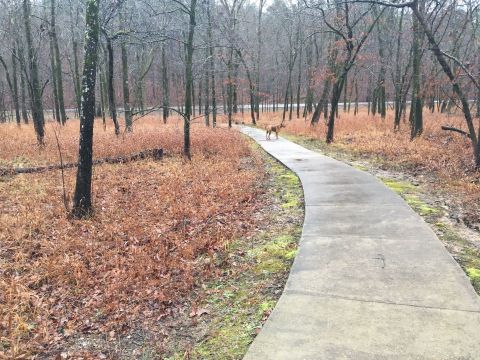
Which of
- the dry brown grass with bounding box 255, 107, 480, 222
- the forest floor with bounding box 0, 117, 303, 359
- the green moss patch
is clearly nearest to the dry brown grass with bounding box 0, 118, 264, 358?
the forest floor with bounding box 0, 117, 303, 359

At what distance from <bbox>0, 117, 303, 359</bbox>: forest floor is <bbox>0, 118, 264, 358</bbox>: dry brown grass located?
2 cm

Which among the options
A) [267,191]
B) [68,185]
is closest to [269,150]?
[267,191]

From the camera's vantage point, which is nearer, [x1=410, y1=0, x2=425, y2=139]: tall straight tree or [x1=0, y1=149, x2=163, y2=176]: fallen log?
[x1=0, y1=149, x2=163, y2=176]: fallen log

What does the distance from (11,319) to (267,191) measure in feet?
19.9

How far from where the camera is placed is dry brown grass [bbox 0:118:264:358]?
4633 millimetres

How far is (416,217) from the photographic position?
258 inches

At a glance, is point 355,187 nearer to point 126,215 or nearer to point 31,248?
point 126,215

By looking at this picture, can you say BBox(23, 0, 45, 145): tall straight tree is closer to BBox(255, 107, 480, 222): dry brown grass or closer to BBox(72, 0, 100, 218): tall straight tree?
BBox(72, 0, 100, 218): tall straight tree

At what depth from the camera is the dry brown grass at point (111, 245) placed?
463 cm

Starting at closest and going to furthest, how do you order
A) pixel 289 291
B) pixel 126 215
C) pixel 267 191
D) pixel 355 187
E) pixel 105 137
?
1. pixel 289 291
2. pixel 126 215
3. pixel 355 187
4. pixel 267 191
5. pixel 105 137

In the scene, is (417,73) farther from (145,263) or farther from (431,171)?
(145,263)

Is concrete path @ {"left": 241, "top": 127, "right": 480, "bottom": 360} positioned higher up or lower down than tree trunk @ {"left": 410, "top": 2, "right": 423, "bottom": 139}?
lower down

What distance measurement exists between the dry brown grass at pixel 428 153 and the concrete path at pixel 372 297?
7.34ft

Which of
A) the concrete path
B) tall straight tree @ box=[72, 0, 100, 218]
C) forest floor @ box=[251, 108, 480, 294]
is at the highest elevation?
tall straight tree @ box=[72, 0, 100, 218]
